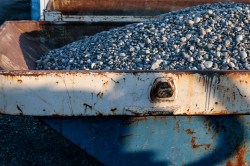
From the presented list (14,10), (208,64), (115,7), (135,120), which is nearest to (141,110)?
(135,120)

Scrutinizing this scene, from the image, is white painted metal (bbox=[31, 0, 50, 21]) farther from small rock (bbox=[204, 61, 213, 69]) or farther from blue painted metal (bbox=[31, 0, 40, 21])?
small rock (bbox=[204, 61, 213, 69])

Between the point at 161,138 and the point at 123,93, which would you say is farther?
the point at 161,138

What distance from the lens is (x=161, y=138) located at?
1478 millimetres

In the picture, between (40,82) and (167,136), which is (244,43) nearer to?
(167,136)

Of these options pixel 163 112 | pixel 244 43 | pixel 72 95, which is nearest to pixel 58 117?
pixel 72 95

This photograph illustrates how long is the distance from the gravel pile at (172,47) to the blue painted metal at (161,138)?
0.35 metres

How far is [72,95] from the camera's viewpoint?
1.35 meters

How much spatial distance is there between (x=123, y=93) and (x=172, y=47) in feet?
2.20

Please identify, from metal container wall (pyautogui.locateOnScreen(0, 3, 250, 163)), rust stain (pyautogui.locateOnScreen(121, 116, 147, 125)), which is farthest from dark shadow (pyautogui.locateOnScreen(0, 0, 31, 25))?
rust stain (pyautogui.locateOnScreen(121, 116, 147, 125))

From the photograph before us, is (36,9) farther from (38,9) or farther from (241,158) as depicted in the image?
(241,158)

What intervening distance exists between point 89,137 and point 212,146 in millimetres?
640

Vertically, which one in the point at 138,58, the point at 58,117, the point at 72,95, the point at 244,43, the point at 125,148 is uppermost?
the point at 244,43

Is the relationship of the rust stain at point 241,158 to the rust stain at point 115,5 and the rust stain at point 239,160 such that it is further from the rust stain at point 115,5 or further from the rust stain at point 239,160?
the rust stain at point 115,5

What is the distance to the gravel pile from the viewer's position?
1.70m
